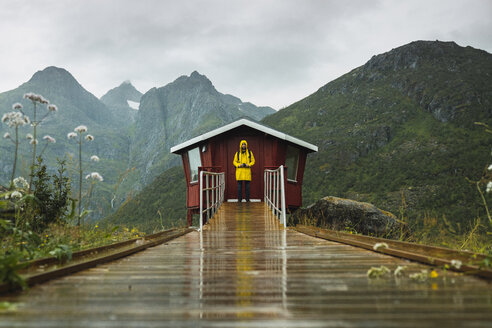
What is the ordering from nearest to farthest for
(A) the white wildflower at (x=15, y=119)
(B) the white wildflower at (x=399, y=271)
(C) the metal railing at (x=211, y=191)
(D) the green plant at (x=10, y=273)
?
(D) the green plant at (x=10, y=273) → (B) the white wildflower at (x=399, y=271) → (A) the white wildflower at (x=15, y=119) → (C) the metal railing at (x=211, y=191)

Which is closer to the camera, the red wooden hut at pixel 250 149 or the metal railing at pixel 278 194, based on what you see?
the metal railing at pixel 278 194

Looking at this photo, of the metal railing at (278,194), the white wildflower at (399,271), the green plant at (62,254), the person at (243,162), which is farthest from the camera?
the person at (243,162)

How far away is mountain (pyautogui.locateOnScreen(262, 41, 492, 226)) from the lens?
193 ft

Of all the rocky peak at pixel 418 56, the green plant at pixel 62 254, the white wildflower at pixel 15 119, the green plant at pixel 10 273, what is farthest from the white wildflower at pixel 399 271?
the rocky peak at pixel 418 56

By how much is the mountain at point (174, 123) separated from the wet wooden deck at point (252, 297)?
467 ft

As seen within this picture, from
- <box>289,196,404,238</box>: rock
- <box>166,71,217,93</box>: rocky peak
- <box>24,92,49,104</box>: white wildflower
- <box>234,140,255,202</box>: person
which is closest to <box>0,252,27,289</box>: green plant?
<box>24,92,49,104</box>: white wildflower

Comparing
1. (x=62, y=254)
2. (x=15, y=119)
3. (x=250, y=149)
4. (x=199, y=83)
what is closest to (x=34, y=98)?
(x=15, y=119)

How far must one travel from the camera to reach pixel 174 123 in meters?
184

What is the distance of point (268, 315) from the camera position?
1.58 metres

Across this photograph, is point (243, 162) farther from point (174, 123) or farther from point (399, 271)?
point (174, 123)

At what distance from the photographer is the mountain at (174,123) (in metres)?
155

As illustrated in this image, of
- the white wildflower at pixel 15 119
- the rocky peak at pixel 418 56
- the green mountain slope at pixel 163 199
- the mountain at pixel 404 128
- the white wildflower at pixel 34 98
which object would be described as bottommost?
the green mountain slope at pixel 163 199

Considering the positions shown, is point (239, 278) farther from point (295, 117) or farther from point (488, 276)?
point (295, 117)

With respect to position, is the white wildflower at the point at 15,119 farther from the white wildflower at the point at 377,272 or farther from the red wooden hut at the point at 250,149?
the red wooden hut at the point at 250,149
